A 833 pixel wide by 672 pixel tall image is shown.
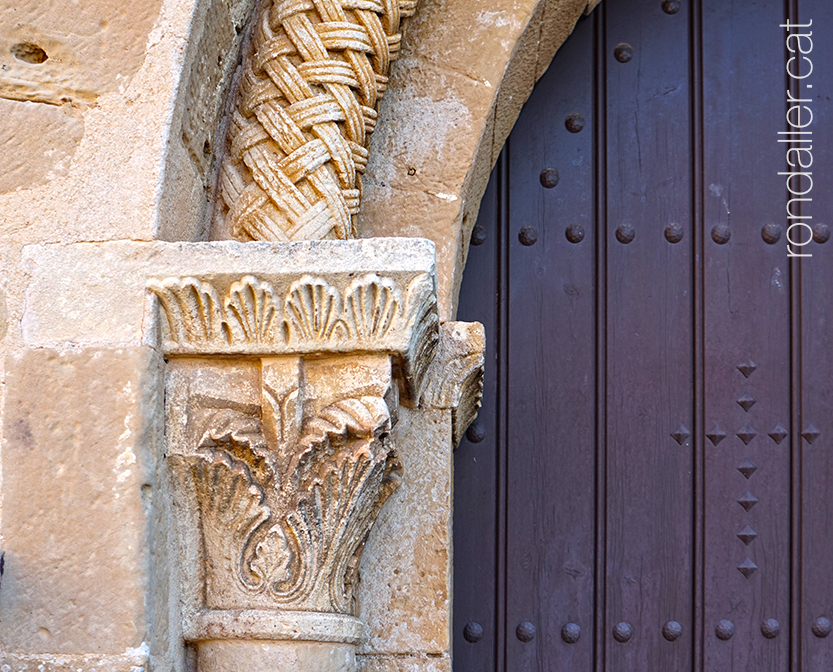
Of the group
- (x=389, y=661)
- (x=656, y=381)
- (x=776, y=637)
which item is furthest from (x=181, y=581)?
(x=776, y=637)

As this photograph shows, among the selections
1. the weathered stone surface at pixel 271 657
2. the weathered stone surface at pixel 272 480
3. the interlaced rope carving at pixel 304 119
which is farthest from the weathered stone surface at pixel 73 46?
the weathered stone surface at pixel 271 657

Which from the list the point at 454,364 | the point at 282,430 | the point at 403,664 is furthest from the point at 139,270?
the point at 403,664

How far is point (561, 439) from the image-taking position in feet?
5.60

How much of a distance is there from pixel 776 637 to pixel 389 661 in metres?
0.71

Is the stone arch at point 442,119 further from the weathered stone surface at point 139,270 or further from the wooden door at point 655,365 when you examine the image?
the weathered stone surface at point 139,270

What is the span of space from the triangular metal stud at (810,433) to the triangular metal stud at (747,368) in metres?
0.14

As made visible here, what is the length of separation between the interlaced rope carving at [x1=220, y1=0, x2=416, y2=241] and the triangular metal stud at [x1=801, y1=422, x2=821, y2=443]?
35.7 inches

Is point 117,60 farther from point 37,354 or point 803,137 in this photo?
point 803,137

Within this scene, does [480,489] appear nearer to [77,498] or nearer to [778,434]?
[778,434]

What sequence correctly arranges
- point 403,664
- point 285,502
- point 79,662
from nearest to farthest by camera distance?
1. point 79,662
2. point 285,502
3. point 403,664

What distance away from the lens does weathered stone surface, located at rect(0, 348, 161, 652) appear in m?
1.21

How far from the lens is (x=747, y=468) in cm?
169

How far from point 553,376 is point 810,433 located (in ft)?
1.56

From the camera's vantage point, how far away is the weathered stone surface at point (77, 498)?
1.21m
